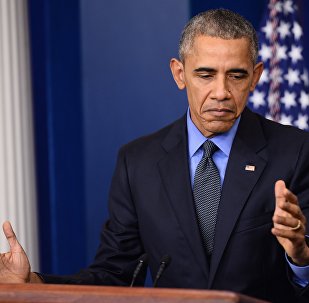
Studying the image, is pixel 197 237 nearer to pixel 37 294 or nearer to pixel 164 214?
pixel 164 214

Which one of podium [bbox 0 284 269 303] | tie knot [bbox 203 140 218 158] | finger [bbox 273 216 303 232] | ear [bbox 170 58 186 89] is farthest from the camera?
A: ear [bbox 170 58 186 89]

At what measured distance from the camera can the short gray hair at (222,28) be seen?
2.87m

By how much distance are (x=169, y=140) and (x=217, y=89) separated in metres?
0.36

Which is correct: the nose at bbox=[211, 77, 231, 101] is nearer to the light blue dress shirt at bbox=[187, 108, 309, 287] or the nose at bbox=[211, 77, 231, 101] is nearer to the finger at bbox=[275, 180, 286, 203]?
the light blue dress shirt at bbox=[187, 108, 309, 287]

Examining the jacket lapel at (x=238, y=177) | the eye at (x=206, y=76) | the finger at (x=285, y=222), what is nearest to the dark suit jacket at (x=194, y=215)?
the jacket lapel at (x=238, y=177)

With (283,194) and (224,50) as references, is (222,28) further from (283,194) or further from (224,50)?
(283,194)

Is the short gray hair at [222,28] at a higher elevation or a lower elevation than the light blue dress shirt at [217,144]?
higher

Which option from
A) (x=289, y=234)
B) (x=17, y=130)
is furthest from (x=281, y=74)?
(x=289, y=234)

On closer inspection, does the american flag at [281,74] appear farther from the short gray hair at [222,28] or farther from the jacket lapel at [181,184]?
the short gray hair at [222,28]

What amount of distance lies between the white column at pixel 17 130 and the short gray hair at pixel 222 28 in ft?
5.54

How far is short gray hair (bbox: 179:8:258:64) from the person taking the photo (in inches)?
113

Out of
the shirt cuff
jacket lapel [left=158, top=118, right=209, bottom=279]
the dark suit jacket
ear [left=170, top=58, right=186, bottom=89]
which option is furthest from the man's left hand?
→ ear [left=170, top=58, right=186, bottom=89]

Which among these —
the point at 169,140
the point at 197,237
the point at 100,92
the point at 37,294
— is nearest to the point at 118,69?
the point at 100,92

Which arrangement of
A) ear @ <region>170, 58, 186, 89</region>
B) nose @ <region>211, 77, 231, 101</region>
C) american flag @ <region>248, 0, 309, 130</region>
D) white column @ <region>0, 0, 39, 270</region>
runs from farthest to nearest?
american flag @ <region>248, 0, 309, 130</region>, white column @ <region>0, 0, 39, 270</region>, ear @ <region>170, 58, 186, 89</region>, nose @ <region>211, 77, 231, 101</region>
